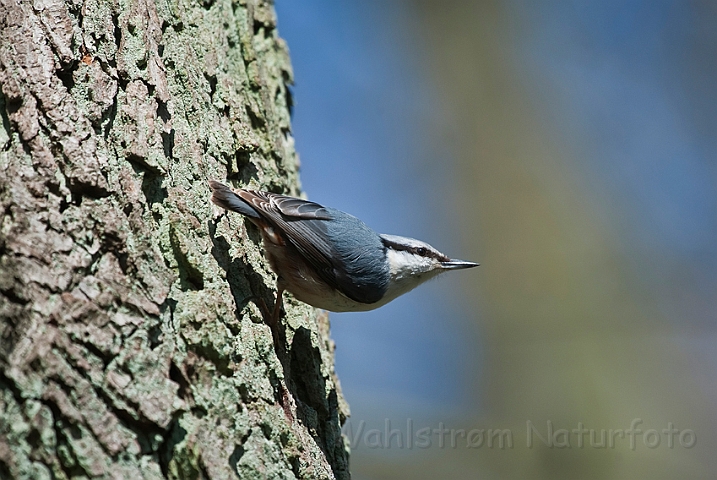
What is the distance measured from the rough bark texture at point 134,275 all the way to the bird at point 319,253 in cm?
9

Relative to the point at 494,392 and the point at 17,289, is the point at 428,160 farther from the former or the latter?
the point at 17,289

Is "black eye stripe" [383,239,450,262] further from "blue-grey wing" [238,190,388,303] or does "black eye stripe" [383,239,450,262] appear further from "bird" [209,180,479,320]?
"blue-grey wing" [238,190,388,303]

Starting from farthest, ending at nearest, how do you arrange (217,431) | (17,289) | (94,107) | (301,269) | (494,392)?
(494,392) → (301,269) → (94,107) → (217,431) → (17,289)

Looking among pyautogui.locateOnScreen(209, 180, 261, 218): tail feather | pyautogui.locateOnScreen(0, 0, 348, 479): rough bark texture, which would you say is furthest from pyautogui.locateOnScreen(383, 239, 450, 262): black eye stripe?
pyautogui.locateOnScreen(209, 180, 261, 218): tail feather

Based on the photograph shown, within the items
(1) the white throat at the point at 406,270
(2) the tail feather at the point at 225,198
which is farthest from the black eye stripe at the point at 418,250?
(2) the tail feather at the point at 225,198

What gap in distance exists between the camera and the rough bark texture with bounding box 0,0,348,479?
1.50 metres

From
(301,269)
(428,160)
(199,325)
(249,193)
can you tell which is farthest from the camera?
(428,160)

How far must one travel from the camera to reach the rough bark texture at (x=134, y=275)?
1495 mm

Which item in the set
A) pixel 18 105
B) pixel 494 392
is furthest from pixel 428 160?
pixel 18 105

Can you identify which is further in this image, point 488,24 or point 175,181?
point 488,24

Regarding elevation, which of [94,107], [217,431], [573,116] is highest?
[573,116]

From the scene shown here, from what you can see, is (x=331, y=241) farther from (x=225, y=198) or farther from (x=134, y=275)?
(x=134, y=275)

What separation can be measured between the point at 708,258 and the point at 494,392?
8.08ft

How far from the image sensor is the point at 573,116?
710cm
